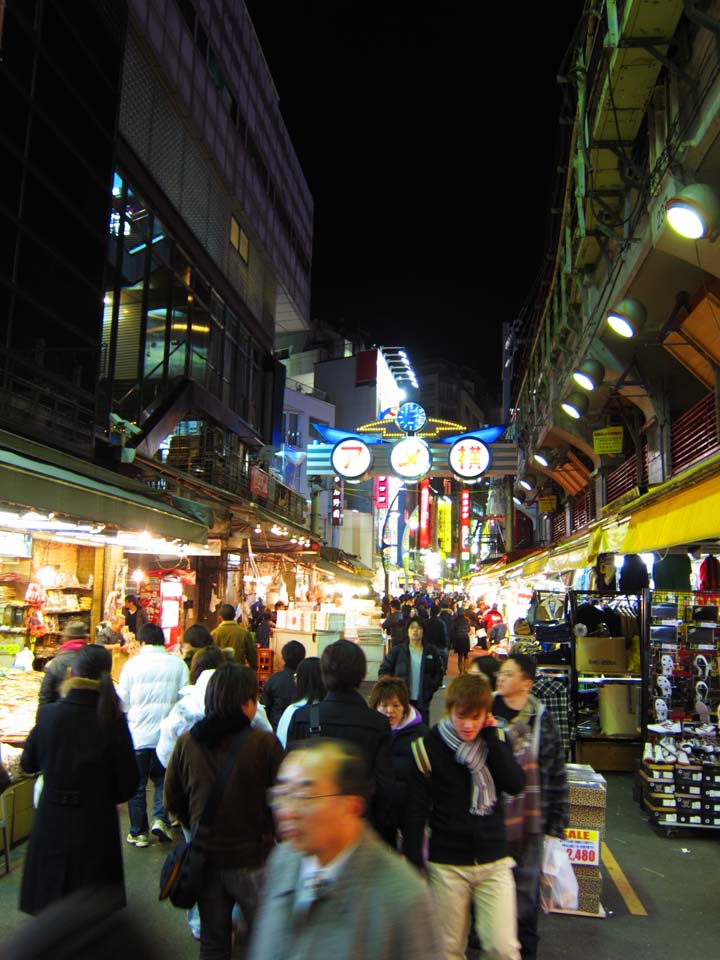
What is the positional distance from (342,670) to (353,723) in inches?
13.2

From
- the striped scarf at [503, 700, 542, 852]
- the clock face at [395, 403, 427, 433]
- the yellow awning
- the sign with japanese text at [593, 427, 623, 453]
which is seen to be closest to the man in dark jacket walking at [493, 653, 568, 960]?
the striped scarf at [503, 700, 542, 852]

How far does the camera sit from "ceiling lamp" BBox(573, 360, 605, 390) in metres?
12.1

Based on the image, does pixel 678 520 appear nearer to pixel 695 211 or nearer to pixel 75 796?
pixel 695 211

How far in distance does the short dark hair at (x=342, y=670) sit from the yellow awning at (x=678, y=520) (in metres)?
3.21

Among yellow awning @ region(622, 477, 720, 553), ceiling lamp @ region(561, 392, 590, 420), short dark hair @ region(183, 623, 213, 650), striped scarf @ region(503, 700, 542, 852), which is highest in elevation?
ceiling lamp @ region(561, 392, 590, 420)

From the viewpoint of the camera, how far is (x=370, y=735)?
4.38m

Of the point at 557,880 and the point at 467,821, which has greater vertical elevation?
the point at 467,821

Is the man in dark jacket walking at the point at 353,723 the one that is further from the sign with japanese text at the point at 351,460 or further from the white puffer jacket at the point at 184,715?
the sign with japanese text at the point at 351,460

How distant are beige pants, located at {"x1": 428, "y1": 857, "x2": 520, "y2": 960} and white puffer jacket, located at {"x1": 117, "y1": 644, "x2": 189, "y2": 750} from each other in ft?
11.6

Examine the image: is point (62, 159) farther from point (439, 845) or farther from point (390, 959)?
point (390, 959)

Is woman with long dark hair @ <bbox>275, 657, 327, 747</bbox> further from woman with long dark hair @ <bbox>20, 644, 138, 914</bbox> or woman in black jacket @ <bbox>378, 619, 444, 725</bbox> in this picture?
woman in black jacket @ <bbox>378, 619, 444, 725</bbox>

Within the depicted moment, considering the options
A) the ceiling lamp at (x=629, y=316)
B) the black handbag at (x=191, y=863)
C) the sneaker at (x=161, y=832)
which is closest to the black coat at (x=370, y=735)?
the black handbag at (x=191, y=863)

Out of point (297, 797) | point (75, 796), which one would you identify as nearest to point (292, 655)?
point (75, 796)

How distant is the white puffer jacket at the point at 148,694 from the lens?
21.2 feet
